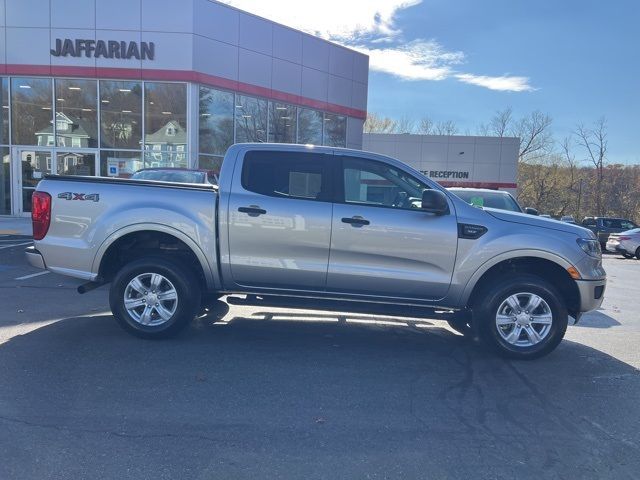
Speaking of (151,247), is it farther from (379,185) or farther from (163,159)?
(163,159)

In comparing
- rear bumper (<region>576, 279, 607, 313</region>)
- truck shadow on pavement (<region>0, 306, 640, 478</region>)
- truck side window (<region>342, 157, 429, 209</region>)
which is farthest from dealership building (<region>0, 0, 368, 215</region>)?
rear bumper (<region>576, 279, 607, 313</region>)

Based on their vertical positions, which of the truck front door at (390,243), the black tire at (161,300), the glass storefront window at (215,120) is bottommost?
the black tire at (161,300)

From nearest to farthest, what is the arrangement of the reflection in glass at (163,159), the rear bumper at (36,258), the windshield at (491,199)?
1. the rear bumper at (36,258)
2. the windshield at (491,199)
3. the reflection in glass at (163,159)

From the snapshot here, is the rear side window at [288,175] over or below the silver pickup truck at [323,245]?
over

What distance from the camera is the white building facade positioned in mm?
33406

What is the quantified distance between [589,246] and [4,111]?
64.3 feet

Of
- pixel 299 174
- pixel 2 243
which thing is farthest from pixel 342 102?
pixel 299 174

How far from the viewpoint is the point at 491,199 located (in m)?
9.79

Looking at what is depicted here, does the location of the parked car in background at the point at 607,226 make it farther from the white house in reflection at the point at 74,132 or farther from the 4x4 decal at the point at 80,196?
the 4x4 decal at the point at 80,196

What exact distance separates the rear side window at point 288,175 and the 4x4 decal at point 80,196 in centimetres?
151

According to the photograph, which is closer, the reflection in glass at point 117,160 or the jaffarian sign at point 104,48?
the jaffarian sign at point 104,48

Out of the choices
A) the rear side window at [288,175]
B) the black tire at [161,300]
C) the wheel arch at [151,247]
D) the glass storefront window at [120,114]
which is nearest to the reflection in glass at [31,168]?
the glass storefront window at [120,114]

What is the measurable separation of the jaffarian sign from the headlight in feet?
52.6

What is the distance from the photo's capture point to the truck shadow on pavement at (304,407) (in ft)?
10.3
